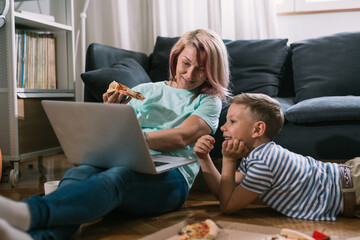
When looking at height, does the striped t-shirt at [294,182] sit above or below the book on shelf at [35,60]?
below

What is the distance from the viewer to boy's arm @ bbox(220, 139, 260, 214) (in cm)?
153

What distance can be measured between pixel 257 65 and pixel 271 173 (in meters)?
1.21

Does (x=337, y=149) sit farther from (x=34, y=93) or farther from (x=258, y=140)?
(x=34, y=93)

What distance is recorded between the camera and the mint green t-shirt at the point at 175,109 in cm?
163

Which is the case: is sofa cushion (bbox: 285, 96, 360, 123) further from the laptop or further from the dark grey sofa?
the laptop

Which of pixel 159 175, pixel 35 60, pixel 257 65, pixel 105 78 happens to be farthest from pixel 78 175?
pixel 257 65

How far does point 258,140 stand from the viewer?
159 centimetres

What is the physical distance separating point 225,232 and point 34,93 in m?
1.55

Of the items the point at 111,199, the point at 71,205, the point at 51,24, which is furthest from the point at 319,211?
the point at 51,24

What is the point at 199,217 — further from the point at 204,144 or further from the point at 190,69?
the point at 190,69

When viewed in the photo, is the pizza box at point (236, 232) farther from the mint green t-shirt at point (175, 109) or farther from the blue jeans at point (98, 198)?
the mint green t-shirt at point (175, 109)

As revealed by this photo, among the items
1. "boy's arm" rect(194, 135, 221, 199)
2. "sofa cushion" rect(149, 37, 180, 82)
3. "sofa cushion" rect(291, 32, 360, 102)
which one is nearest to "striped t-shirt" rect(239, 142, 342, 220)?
"boy's arm" rect(194, 135, 221, 199)

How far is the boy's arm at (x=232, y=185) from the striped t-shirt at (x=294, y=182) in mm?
35

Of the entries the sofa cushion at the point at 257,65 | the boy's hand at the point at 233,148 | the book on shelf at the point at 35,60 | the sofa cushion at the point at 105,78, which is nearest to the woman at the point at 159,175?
the boy's hand at the point at 233,148
